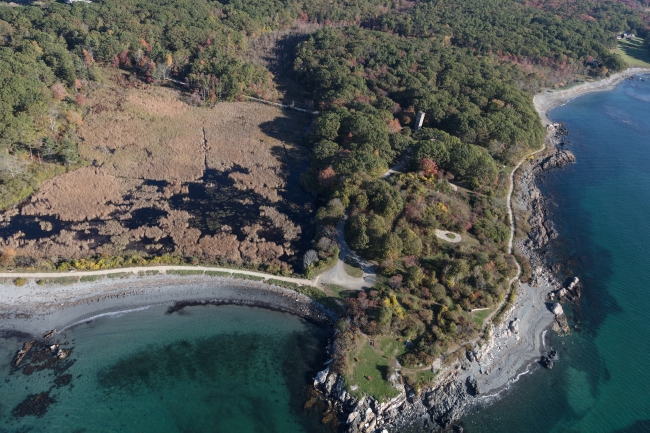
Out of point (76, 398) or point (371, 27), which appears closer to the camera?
point (76, 398)

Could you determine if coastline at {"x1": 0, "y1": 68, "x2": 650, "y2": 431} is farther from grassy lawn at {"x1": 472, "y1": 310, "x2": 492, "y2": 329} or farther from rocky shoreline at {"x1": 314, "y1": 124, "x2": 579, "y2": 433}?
grassy lawn at {"x1": 472, "y1": 310, "x2": 492, "y2": 329}

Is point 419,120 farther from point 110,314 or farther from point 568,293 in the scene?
point 110,314

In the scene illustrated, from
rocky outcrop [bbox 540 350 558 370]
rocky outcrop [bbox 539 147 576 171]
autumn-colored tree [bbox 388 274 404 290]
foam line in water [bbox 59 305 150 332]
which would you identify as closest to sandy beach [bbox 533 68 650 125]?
rocky outcrop [bbox 539 147 576 171]

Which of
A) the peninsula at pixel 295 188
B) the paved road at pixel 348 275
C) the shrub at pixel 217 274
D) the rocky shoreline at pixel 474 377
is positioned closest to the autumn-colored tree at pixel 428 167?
the peninsula at pixel 295 188

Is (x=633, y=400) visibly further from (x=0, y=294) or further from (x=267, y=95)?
(x=267, y=95)

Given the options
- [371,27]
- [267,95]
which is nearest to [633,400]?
[267,95]

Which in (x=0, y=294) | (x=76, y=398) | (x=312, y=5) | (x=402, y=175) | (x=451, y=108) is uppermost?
(x=312, y=5)
